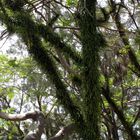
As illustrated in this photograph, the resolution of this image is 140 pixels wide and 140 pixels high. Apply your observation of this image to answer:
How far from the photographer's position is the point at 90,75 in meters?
4.43

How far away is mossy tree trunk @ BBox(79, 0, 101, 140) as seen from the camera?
14.4 ft

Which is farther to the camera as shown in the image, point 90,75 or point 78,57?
point 78,57

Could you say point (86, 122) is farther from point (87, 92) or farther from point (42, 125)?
point (42, 125)

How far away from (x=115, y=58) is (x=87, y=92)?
9.73 feet

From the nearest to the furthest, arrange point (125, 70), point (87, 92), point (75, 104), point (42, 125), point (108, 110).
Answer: point (87, 92) < point (75, 104) < point (42, 125) < point (125, 70) < point (108, 110)

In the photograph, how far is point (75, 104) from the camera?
480 centimetres

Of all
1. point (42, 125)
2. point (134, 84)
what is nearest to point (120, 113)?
point (134, 84)

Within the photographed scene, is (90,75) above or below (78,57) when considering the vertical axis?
below

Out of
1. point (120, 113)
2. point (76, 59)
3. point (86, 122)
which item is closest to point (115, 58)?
point (120, 113)

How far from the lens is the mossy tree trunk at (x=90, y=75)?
4.40 meters

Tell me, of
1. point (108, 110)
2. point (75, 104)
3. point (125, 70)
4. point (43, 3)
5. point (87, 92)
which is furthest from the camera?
point (108, 110)

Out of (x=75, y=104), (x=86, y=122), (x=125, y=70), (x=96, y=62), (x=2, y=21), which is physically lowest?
(x=86, y=122)

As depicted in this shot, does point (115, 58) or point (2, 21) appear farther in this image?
point (115, 58)

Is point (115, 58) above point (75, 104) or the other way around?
→ above
